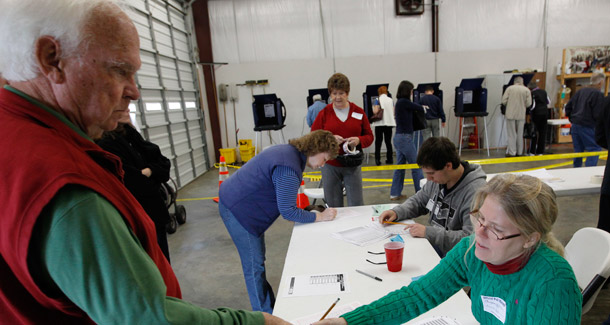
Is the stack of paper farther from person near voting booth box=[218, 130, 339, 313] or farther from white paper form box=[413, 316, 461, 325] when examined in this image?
white paper form box=[413, 316, 461, 325]

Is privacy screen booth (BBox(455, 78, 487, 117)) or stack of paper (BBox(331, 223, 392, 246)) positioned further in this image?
privacy screen booth (BBox(455, 78, 487, 117))

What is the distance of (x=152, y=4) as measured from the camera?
5.98m

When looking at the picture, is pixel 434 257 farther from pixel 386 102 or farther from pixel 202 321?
pixel 386 102

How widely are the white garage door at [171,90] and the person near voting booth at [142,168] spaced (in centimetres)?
289

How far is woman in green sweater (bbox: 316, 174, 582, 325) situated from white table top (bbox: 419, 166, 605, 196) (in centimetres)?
208

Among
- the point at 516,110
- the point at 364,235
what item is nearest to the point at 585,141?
the point at 516,110

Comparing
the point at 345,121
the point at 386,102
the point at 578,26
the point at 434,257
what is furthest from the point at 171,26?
the point at 578,26

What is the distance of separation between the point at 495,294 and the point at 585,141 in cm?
538

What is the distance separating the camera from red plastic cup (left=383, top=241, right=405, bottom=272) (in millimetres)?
1523

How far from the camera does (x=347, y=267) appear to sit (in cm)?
162

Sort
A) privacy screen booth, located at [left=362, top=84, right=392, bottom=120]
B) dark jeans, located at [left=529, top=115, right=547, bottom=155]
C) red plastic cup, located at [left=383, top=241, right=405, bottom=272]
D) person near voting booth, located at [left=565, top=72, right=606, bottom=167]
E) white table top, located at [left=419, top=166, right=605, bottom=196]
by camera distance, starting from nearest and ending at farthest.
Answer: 1. red plastic cup, located at [left=383, top=241, right=405, bottom=272]
2. white table top, located at [left=419, top=166, right=605, bottom=196]
3. person near voting booth, located at [left=565, top=72, right=606, bottom=167]
4. dark jeans, located at [left=529, top=115, right=547, bottom=155]
5. privacy screen booth, located at [left=362, top=84, right=392, bottom=120]

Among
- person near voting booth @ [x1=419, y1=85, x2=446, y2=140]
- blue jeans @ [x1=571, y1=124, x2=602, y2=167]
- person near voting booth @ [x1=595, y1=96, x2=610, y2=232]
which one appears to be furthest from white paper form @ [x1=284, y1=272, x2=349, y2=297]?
person near voting booth @ [x1=419, y1=85, x2=446, y2=140]

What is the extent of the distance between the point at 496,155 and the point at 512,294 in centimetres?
756

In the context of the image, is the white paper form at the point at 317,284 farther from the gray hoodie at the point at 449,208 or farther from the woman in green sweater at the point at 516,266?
the gray hoodie at the point at 449,208
